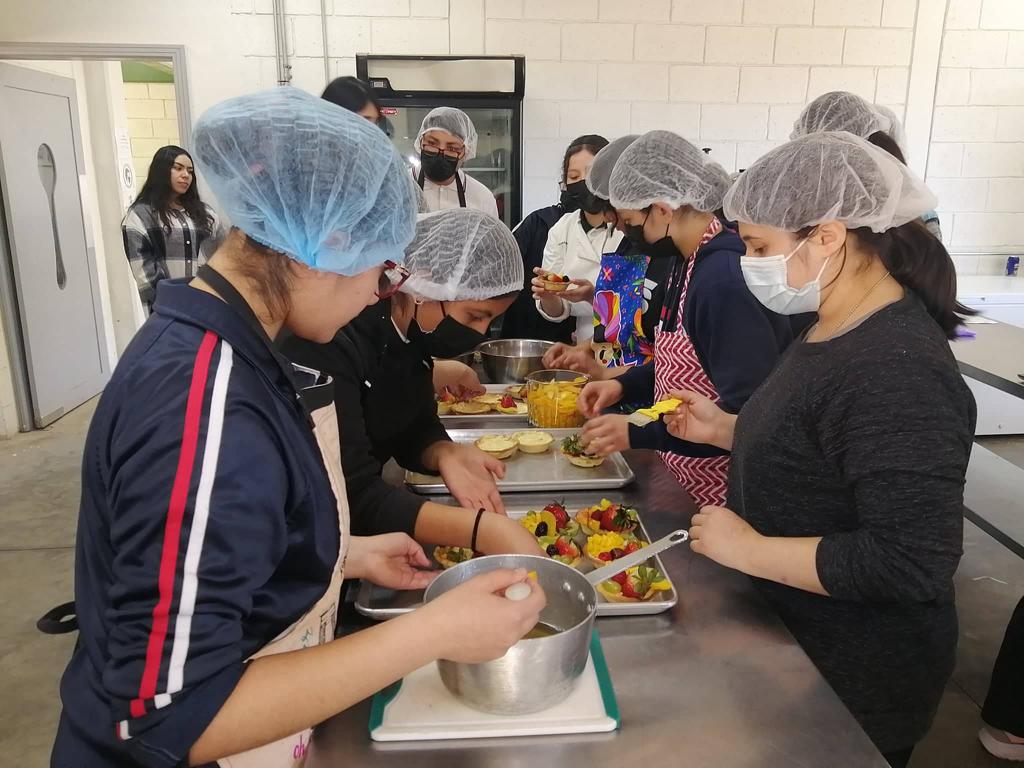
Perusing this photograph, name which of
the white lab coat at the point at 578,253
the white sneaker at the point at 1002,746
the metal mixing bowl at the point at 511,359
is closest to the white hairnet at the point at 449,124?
the white lab coat at the point at 578,253

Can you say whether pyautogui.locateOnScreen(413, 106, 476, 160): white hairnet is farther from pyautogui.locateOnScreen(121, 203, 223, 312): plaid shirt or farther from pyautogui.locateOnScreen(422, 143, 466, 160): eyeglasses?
pyautogui.locateOnScreen(121, 203, 223, 312): plaid shirt

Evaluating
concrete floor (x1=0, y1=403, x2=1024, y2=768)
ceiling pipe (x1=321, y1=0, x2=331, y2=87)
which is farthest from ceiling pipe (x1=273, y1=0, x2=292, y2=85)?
concrete floor (x1=0, y1=403, x2=1024, y2=768)

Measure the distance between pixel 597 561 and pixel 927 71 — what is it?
480cm

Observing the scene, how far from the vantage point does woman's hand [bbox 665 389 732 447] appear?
1.72 metres

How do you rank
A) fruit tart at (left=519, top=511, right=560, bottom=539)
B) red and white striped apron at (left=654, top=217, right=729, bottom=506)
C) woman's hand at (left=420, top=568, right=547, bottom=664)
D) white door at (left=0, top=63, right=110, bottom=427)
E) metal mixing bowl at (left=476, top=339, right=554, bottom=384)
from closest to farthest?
woman's hand at (left=420, top=568, right=547, bottom=664) → fruit tart at (left=519, top=511, right=560, bottom=539) → red and white striped apron at (left=654, top=217, right=729, bottom=506) → metal mixing bowl at (left=476, top=339, right=554, bottom=384) → white door at (left=0, top=63, right=110, bottom=427)

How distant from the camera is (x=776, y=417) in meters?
1.31

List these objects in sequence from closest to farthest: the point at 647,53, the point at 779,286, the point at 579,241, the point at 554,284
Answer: the point at 779,286 < the point at 554,284 < the point at 579,241 < the point at 647,53

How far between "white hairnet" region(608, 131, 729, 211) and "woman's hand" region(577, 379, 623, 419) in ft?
1.72

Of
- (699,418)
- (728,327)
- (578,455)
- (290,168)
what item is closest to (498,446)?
(578,455)

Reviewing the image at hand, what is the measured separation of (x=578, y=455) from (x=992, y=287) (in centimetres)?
411

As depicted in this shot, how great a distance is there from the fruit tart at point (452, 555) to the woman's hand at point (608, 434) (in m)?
0.53

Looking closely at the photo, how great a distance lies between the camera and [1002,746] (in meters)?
2.32

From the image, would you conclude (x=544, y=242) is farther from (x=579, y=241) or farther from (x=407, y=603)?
(x=407, y=603)

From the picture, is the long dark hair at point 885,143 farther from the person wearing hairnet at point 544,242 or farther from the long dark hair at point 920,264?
the person wearing hairnet at point 544,242
